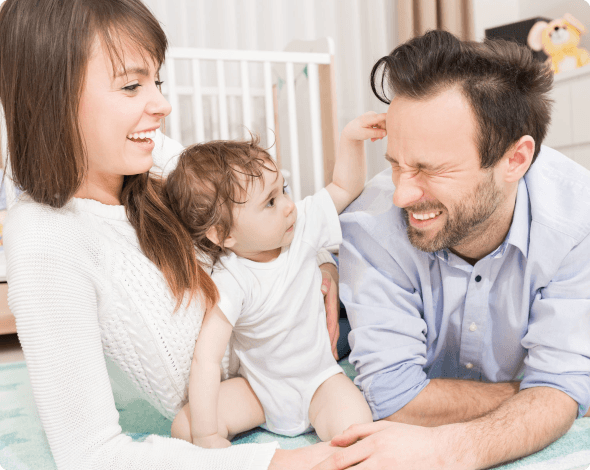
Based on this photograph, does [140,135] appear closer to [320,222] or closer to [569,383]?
[320,222]

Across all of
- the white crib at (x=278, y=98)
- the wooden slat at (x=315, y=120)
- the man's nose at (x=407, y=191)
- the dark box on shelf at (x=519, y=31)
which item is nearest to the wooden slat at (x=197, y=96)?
the white crib at (x=278, y=98)

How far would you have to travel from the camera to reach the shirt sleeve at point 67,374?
82cm

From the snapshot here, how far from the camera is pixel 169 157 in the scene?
131 centimetres

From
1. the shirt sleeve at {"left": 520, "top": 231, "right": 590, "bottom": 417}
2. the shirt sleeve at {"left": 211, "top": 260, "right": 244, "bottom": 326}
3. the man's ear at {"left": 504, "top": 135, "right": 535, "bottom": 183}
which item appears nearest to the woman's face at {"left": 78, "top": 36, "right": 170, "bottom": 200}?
the shirt sleeve at {"left": 211, "top": 260, "right": 244, "bottom": 326}

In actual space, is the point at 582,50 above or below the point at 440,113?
above

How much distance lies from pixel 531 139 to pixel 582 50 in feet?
6.95

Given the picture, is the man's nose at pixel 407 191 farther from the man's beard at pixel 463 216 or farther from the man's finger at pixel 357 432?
the man's finger at pixel 357 432

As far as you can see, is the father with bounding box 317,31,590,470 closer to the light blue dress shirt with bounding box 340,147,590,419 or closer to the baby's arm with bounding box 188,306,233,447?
the light blue dress shirt with bounding box 340,147,590,419

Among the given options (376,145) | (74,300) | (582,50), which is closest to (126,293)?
(74,300)

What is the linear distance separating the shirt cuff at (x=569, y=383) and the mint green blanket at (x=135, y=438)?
0.07 m

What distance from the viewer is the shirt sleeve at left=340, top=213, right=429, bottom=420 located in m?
1.07

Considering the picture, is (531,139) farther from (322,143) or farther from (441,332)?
(322,143)

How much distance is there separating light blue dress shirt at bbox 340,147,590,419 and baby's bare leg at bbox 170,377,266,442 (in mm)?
226

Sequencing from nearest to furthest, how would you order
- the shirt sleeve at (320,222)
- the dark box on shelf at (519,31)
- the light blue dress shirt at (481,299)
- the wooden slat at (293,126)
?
the light blue dress shirt at (481,299) → the shirt sleeve at (320,222) → the wooden slat at (293,126) → the dark box on shelf at (519,31)
